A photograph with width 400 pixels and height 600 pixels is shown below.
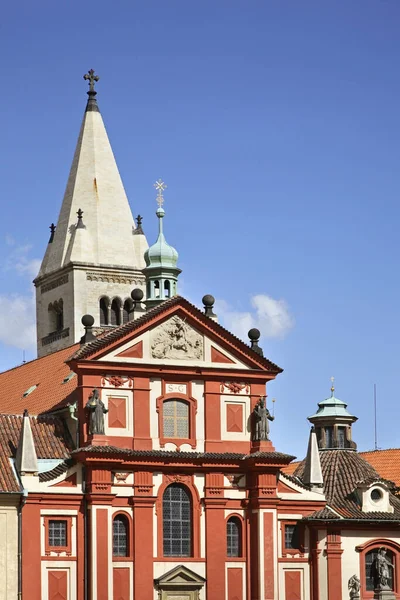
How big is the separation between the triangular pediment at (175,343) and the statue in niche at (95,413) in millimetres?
1719

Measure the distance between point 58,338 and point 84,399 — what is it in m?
32.9

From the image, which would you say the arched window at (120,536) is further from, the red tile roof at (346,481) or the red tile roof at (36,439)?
the red tile roof at (346,481)

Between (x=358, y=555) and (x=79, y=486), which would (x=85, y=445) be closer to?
(x=79, y=486)

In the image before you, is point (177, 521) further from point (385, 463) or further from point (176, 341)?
point (385, 463)

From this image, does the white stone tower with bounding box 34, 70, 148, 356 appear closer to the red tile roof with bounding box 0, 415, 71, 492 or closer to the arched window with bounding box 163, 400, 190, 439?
the red tile roof with bounding box 0, 415, 71, 492

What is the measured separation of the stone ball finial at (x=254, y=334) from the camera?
7550 cm

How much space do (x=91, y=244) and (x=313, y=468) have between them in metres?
32.1

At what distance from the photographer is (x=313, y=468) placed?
75875 mm

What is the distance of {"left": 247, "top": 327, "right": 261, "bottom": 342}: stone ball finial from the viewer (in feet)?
248

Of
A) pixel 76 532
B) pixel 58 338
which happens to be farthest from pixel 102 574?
pixel 58 338

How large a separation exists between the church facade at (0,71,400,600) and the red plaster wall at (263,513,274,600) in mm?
57

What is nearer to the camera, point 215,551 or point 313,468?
point 215,551

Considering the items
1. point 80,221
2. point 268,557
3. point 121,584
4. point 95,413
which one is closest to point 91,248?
point 80,221

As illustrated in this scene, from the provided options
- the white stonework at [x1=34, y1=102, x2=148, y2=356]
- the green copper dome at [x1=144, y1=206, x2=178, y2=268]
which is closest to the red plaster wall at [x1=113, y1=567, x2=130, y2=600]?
the green copper dome at [x1=144, y1=206, x2=178, y2=268]
